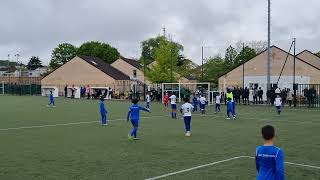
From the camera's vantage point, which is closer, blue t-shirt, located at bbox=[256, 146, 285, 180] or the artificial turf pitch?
blue t-shirt, located at bbox=[256, 146, 285, 180]

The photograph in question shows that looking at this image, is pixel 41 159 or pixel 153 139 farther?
pixel 153 139

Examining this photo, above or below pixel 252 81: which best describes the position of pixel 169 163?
below

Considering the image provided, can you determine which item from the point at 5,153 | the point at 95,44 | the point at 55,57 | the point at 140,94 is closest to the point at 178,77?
the point at 140,94

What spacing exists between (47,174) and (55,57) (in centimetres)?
10523

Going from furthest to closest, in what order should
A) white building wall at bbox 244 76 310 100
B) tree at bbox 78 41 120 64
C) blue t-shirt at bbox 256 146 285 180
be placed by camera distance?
tree at bbox 78 41 120 64, white building wall at bbox 244 76 310 100, blue t-shirt at bbox 256 146 285 180

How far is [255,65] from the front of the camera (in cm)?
5784

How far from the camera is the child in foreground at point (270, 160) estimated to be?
5613 millimetres

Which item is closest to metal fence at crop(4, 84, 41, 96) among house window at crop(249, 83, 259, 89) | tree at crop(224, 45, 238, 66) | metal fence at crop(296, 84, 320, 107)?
tree at crop(224, 45, 238, 66)

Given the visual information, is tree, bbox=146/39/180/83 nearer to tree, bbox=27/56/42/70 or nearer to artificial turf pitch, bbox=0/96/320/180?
artificial turf pitch, bbox=0/96/320/180

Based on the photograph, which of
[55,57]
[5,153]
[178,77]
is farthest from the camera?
[55,57]

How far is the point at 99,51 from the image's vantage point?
10062 cm

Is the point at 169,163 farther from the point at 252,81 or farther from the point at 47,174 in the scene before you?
the point at 252,81

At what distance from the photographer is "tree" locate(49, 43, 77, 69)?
11138 cm

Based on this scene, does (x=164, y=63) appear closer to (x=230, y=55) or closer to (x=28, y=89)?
(x=230, y=55)
